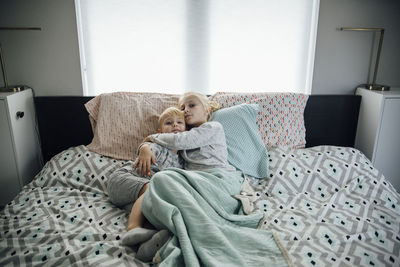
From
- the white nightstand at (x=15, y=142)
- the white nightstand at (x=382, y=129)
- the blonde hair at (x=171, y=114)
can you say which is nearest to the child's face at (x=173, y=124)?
the blonde hair at (x=171, y=114)

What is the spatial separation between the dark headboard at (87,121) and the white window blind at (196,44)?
19 centimetres

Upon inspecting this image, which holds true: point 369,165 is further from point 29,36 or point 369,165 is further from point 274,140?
point 29,36

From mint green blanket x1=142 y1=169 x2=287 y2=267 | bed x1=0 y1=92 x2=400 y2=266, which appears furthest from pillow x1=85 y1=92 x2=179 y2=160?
mint green blanket x1=142 y1=169 x2=287 y2=267

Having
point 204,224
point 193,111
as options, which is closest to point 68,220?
point 204,224

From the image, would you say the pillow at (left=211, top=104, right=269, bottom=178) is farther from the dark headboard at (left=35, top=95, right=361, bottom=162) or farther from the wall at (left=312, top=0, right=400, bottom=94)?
the wall at (left=312, top=0, right=400, bottom=94)

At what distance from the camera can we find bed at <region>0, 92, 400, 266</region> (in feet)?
3.72

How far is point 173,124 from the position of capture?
1687 millimetres

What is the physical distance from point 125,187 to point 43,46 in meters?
1.30

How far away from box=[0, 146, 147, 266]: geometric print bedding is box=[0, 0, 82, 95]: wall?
0.58 meters

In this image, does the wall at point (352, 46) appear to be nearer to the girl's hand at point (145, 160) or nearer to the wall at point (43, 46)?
the girl's hand at point (145, 160)

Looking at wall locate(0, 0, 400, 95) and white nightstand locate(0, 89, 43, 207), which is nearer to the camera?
white nightstand locate(0, 89, 43, 207)

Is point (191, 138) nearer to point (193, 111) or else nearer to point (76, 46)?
point (193, 111)

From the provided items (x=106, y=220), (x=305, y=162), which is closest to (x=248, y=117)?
(x=305, y=162)

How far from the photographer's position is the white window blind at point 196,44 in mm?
2096
